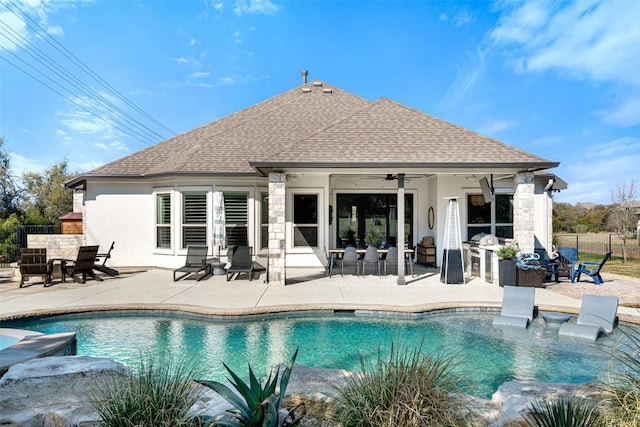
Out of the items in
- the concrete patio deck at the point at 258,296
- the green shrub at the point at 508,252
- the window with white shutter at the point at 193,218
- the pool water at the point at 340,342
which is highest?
the window with white shutter at the point at 193,218

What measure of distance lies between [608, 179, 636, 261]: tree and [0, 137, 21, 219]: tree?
121 feet

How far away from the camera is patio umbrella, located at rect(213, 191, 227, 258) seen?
37.1 feet

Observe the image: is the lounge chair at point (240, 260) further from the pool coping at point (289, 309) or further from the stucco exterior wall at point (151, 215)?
the pool coping at point (289, 309)

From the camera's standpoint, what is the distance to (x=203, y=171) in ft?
37.4

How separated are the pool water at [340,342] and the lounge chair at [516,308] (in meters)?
0.20

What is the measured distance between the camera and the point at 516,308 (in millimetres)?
6738

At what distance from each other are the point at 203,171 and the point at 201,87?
1775 cm

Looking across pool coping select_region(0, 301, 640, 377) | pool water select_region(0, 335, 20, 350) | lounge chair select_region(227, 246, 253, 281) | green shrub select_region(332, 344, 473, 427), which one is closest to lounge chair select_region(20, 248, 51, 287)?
pool coping select_region(0, 301, 640, 377)

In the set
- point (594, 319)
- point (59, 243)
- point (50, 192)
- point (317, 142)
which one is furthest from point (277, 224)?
point (50, 192)

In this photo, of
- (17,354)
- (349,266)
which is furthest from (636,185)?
(17,354)

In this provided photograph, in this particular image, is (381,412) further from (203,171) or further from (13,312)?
(203,171)

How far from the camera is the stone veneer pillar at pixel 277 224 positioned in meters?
9.37

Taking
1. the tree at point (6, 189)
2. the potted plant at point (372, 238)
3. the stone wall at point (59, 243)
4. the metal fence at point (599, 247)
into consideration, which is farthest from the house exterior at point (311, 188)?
the tree at point (6, 189)

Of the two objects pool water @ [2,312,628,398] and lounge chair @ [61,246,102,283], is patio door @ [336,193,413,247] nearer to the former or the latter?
pool water @ [2,312,628,398]
